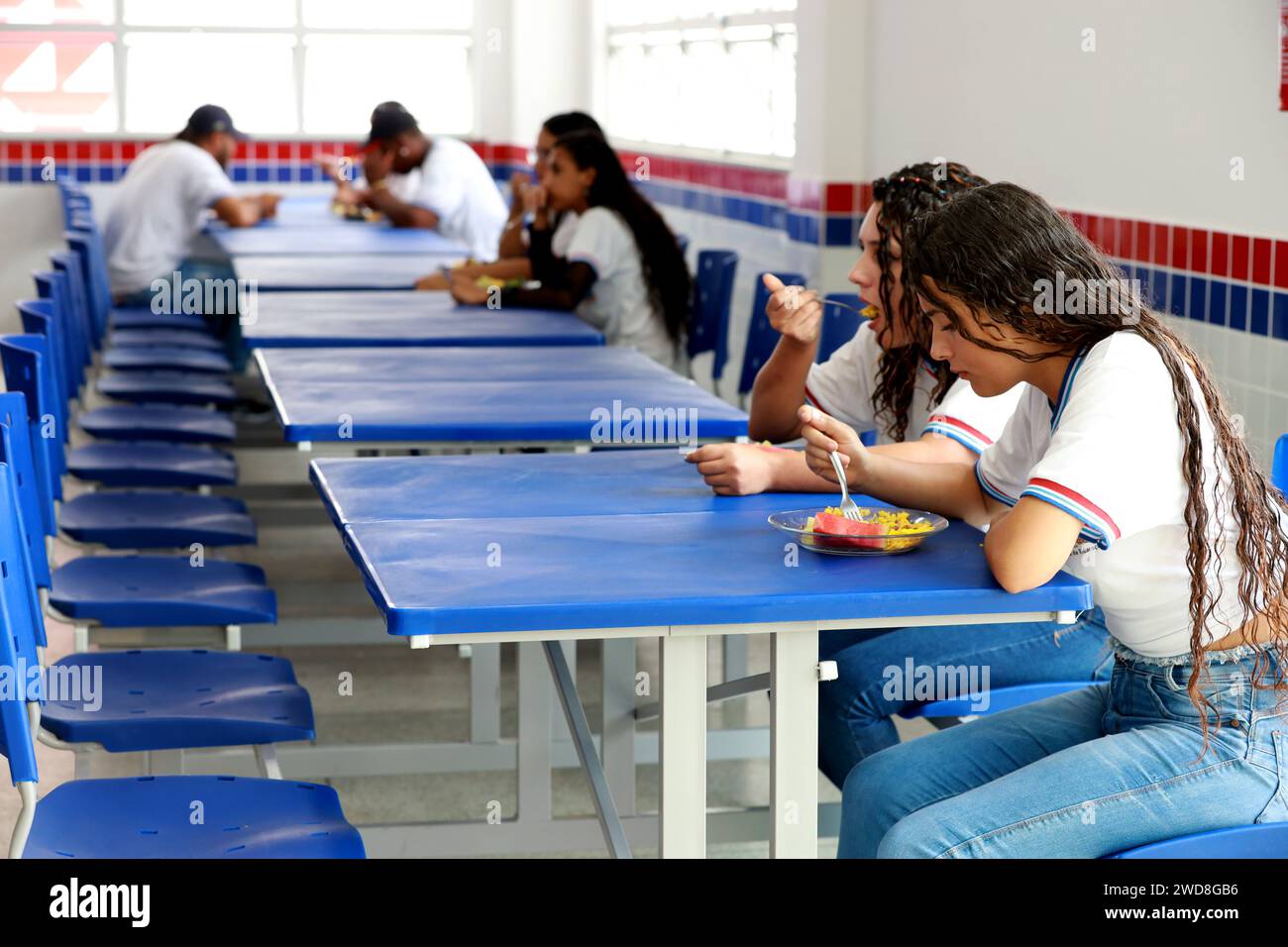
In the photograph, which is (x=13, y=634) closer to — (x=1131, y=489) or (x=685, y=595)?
→ (x=685, y=595)

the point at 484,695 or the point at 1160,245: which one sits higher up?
the point at 1160,245

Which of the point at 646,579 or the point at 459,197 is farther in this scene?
the point at 459,197

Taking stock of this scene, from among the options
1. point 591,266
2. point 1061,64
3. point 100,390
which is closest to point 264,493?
point 100,390

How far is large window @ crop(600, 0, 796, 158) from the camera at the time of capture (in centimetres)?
638

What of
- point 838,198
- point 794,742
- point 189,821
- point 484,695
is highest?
point 838,198

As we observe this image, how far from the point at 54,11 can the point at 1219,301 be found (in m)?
7.75

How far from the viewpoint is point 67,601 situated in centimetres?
284

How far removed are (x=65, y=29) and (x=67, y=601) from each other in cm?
746

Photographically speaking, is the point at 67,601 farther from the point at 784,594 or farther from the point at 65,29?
the point at 65,29

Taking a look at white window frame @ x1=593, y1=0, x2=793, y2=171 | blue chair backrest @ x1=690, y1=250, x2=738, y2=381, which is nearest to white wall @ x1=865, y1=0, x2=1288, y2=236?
blue chair backrest @ x1=690, y1=250, x2=738, y2=381

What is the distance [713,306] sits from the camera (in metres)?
5.05

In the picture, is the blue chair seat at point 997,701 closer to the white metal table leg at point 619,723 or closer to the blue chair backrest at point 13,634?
the white metal table leg at point 619,723

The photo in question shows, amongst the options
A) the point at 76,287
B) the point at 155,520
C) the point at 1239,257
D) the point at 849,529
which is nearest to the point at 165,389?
the point at 76,287

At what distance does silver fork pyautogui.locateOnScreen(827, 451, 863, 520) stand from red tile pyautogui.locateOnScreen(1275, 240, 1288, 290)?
1342 mm
